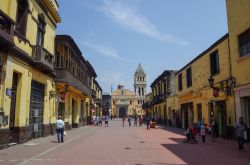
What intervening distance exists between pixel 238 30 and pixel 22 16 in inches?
491

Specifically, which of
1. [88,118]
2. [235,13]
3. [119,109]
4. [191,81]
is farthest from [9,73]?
[119,109]

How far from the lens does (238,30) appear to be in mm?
17266

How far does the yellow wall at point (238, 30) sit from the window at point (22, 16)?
40.1 feet

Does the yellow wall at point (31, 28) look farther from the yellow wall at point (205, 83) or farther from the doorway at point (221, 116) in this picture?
the doorway at point (221, 116)

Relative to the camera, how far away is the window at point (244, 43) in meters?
16.4

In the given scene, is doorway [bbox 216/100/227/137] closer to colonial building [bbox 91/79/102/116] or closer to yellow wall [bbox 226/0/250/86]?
yellow wall [bbox 226/0/250/86]

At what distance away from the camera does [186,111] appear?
30.8 metres

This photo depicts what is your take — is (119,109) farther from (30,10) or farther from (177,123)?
(30,10)

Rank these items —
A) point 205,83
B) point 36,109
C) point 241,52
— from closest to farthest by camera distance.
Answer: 1. point 241,52
2. point 36,109
3. point 205,83

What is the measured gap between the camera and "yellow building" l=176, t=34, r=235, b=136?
19031mm

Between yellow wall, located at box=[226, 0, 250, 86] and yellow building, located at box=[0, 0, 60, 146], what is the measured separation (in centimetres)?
1173

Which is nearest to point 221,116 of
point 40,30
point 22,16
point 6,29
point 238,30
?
point 238,30

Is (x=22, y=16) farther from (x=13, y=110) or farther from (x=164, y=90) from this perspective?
(x=164, y=90)

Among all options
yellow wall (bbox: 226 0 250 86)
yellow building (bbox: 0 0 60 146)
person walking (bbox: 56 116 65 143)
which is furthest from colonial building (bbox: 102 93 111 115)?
yellow wall (bbox: 226 0 250 86)
